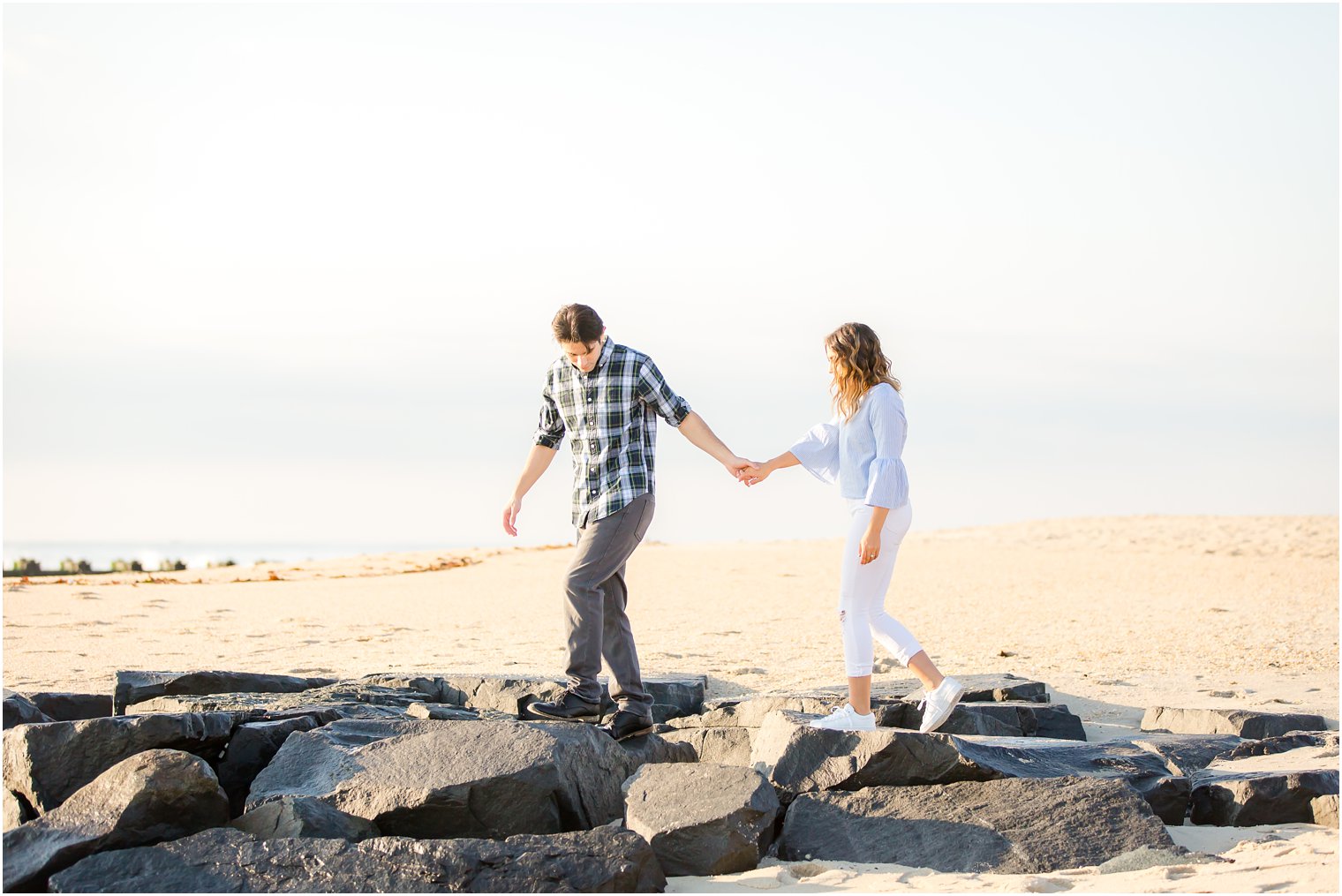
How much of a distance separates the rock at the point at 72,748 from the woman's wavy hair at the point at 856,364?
367 cm

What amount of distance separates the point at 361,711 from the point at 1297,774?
5.05 meters

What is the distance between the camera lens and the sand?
9.58m

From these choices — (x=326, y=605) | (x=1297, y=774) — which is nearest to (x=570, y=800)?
(x=1297, y=774)

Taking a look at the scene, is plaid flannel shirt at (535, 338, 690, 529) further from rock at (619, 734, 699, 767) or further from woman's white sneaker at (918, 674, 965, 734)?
woman's white sneaker at (918, 674, 965, 734)

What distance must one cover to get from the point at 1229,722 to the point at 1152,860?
3.69 metres

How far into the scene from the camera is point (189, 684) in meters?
8.20

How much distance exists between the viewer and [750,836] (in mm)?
5203

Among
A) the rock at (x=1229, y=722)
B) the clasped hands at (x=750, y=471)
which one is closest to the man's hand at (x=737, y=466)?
the clasped hands at (x=750, y=471)

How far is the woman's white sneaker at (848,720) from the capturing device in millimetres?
6266

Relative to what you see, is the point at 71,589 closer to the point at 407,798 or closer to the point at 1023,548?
the point at 407,798

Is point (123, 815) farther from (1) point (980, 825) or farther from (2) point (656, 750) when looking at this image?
(1) point (980, 825)

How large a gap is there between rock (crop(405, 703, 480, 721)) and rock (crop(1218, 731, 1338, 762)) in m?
4.47

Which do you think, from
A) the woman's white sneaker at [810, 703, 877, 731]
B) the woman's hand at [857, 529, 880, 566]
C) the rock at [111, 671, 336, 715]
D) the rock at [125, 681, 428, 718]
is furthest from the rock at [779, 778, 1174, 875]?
the rock at [111, 671, 336, 715]

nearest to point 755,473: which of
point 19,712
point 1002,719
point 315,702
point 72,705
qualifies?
point 1002,719
